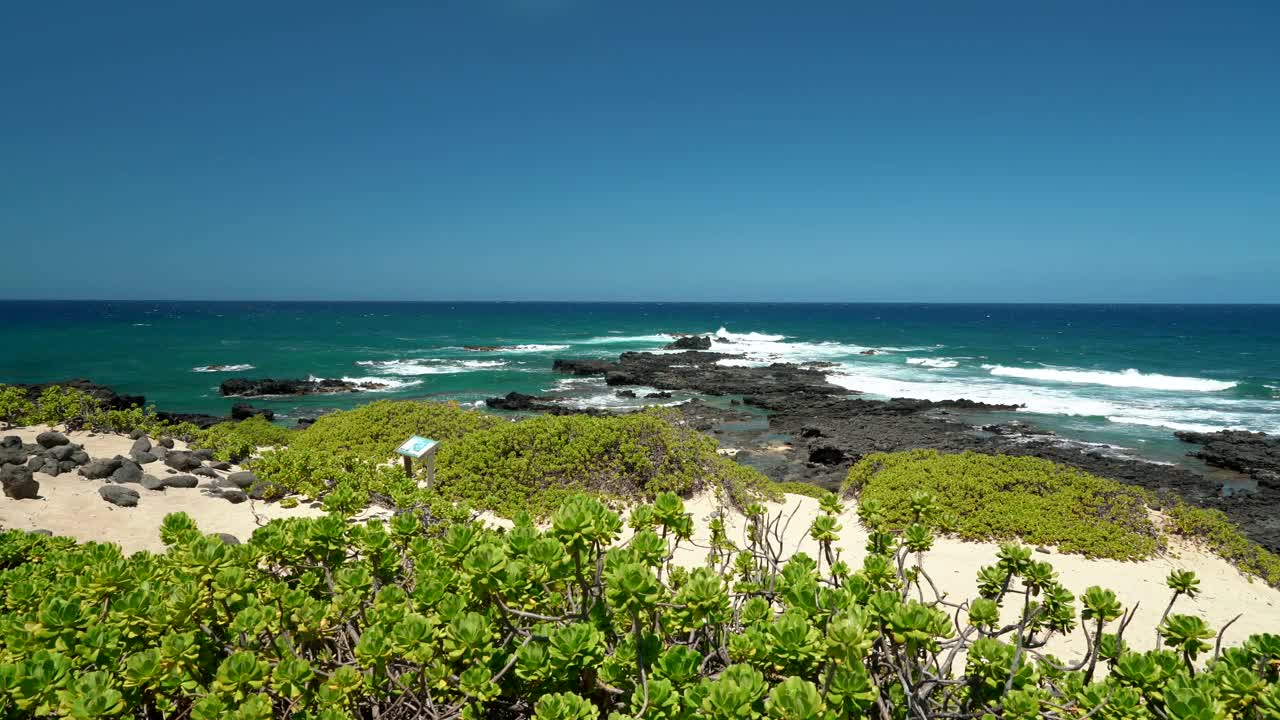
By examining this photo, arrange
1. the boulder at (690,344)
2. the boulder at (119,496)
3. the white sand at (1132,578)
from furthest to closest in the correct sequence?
1. the boulder at (690,344)
2. the boulder at (119,496)
3. the white sand at (1132,578)

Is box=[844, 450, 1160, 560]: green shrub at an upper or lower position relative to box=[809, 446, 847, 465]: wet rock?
upper

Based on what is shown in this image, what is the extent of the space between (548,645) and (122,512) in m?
8.89

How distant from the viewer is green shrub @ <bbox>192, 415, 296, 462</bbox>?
1192 centimetres

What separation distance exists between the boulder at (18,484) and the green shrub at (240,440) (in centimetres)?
302

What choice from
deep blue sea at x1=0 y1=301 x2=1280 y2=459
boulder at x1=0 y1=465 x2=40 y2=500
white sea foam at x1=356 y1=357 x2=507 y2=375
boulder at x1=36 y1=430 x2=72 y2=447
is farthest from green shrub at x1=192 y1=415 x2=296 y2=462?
white sea foam at x1=356 y1=357 x2=507 y2=375

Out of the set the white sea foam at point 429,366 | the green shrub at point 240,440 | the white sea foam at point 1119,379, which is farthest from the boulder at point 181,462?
the white sea foam at point 1119,379

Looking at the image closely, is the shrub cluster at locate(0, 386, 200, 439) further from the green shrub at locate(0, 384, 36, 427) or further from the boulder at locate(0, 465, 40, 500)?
the boulder at locate(0, 465, 40, 500)

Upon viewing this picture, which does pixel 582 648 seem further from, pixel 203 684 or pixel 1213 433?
pixel 1213 433

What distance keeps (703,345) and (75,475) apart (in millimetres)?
43191

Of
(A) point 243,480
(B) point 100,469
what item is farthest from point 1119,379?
(B) point 100,469

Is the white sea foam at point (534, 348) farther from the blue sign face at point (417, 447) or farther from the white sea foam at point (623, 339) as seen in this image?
the blue sign face at point (417, 447)

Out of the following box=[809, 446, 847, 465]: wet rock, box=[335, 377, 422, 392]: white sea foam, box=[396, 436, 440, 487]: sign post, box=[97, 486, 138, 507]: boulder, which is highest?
box=[396, 436, 440, 487]: sign post

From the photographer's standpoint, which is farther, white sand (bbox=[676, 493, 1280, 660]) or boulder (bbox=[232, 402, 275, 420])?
boulder (bbox=[232, 402, 275, 420])

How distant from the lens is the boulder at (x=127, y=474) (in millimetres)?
9406
